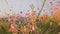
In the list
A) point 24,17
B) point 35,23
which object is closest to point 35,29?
point 35,23

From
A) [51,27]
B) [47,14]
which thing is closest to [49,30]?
[51,27]

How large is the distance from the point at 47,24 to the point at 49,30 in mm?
78

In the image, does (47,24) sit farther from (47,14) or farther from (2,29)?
(2,29)

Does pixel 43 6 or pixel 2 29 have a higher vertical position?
pixel 43 6

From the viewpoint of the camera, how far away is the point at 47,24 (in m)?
2.34

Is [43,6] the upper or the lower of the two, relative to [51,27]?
upper

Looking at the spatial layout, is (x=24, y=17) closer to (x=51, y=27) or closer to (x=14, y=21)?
(x=14, y=21)

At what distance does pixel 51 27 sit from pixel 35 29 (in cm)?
19

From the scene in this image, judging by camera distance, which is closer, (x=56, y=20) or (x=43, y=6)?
(x=56, y=20)

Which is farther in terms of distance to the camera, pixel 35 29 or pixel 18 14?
pixel 18 14

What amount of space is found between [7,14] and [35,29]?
1.35 feet

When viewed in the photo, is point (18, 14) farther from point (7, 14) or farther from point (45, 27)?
point (45, 27)

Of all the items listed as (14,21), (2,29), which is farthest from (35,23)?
(2,29)

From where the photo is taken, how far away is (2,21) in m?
2.46
